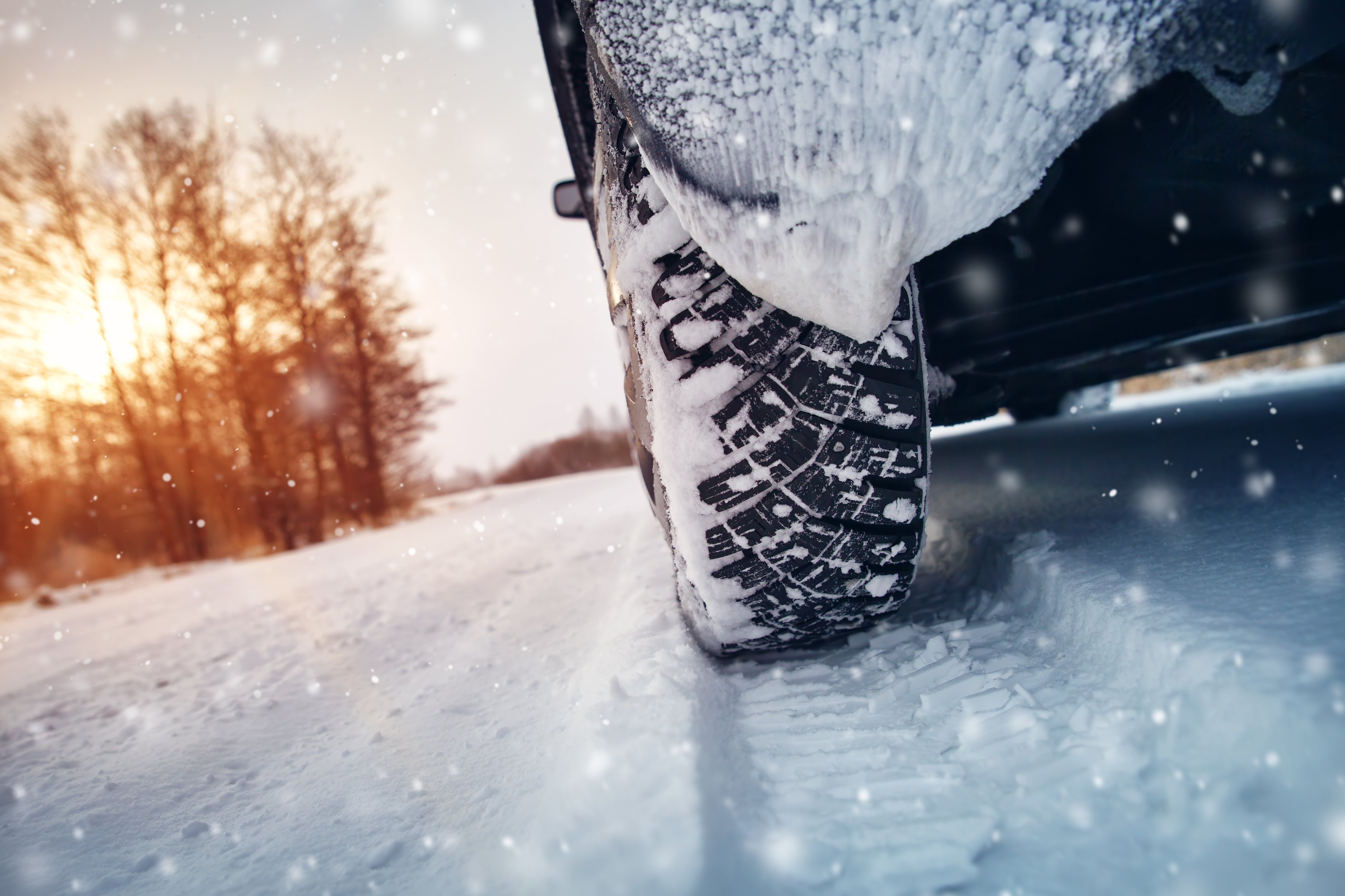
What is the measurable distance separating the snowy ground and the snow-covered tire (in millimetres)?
219

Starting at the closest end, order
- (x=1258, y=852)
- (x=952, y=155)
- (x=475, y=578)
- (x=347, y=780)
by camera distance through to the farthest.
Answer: (x=1258, y=852) < (x=952, y=155) < (x=347, y=780) < (x=475, y=578)

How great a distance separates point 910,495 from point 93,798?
1609 mm

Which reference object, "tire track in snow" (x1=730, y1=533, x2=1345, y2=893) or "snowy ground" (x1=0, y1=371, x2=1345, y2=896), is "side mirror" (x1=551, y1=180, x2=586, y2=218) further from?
"tire track in snow" (x1=730, y1=533, x2=1345, y2=893)

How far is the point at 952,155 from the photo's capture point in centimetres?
59

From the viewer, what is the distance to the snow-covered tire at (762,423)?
761 millimetres

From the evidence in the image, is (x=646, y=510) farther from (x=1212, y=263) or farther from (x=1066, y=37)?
(x=1066, y=37)

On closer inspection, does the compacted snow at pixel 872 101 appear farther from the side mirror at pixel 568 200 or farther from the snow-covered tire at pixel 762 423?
the side mirror at pixel 568 200

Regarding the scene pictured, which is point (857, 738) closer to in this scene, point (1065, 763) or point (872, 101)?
point (1065, 763)

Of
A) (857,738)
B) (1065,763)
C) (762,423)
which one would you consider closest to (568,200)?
(762,423)

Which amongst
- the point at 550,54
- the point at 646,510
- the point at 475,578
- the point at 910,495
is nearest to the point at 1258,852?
the point at 910,495

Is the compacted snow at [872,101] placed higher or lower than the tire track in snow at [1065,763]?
higher

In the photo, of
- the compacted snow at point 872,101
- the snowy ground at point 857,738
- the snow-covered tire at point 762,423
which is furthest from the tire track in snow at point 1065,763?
the compacted snow at point 872,101

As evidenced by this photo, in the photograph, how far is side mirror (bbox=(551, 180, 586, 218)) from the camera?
1715 millimetres

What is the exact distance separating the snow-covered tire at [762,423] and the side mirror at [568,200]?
913 millimetres
